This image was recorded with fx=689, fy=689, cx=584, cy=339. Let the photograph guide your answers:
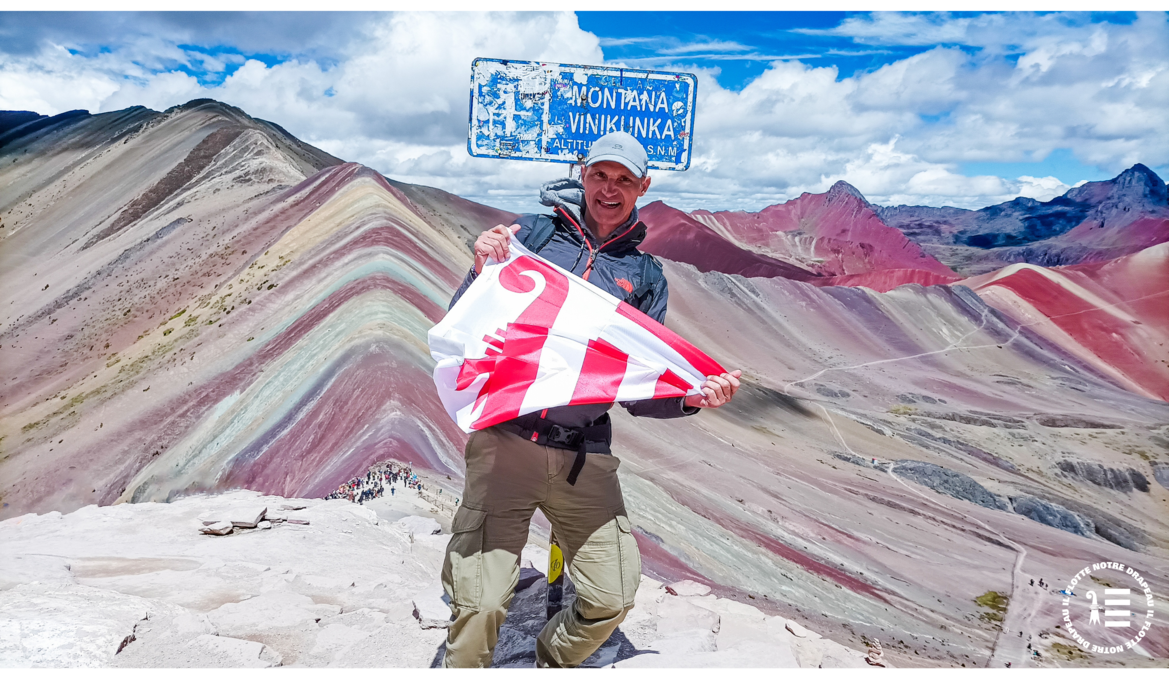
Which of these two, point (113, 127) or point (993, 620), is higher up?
point (113, 127)

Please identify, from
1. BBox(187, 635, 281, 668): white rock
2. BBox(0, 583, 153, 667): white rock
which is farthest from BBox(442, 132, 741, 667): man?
BBox(0, 583, 153, 667): white rock

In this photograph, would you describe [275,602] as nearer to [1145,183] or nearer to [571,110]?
[571,110]

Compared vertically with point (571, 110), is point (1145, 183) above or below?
below

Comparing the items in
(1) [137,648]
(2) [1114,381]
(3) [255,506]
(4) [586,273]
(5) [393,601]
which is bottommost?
(2) [1114,381]

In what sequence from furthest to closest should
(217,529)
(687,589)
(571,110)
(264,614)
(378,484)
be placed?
(378,484) → (687,589) → (217,529) → (571,110) → (264,614)

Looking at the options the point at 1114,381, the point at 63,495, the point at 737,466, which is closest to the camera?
the point at 63,495

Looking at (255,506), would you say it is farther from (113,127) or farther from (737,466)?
(113,127)

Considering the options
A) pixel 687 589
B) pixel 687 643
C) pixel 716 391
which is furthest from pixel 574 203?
pixel 687 589

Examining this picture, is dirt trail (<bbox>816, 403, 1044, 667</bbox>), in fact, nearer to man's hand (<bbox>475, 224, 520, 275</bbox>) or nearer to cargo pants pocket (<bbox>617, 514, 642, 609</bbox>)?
cargo pants pocket (<bbox>617, 514, 642, 609</bbox>)
